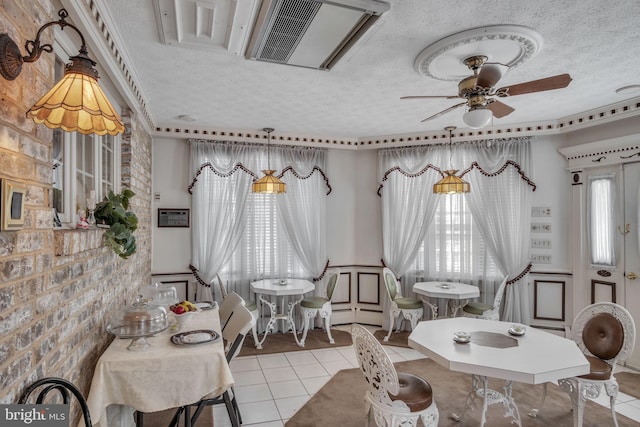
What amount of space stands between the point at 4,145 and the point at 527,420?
3626mm

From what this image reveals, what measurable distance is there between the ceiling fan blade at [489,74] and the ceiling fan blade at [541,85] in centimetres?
15

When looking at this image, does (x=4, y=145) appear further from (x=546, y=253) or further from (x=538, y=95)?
(x=546, y=253)

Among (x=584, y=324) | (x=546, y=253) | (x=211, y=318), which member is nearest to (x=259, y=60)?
(x=211, y=318)

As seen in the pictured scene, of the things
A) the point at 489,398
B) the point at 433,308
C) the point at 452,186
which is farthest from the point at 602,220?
the point at 489,398

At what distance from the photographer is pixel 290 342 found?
4.77 meters

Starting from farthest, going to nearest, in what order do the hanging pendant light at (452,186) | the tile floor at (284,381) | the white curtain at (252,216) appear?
the white curtain at (252,216)
the hanging pendant light at (452,186)
the tile floor at (284,381)

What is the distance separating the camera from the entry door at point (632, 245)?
3.85 meters

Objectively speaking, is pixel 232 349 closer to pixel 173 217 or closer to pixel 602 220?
pixel 173 217

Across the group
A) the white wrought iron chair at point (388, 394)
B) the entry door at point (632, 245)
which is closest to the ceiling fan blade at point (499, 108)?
the white wrought iron chair at point (388, 394)

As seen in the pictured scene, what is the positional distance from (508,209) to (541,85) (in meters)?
2.86

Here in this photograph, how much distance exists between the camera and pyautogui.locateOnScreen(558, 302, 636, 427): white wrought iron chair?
2.60m

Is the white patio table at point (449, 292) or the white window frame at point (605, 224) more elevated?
the white window frame at point (605, 224)

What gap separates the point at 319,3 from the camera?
1896mm

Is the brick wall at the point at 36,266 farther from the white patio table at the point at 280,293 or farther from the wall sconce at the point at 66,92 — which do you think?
the white patio table at the point at 280,293
